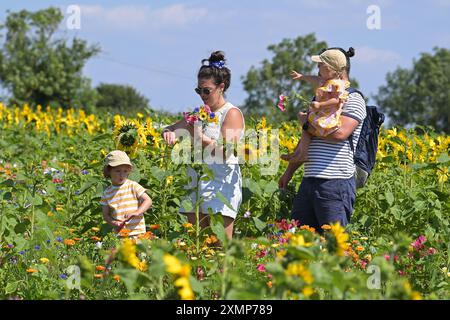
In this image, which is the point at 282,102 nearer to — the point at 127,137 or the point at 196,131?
the point at 196,131

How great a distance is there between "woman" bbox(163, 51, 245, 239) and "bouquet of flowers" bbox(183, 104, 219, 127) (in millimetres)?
143

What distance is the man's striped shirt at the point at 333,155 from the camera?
431 centimetres

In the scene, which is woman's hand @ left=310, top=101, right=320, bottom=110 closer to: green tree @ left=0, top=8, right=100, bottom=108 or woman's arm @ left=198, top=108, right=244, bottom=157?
woman's arm @ left=198, top=108, right=244, bottom=157

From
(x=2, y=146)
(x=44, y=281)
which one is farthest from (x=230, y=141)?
(x=2, y=146)

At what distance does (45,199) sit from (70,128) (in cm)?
699

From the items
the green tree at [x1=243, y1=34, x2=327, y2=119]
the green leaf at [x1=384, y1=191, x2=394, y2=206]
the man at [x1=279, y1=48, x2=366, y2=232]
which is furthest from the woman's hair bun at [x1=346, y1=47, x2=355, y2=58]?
the green tree at [x1=243, y1=34, x2=327, y2=119]

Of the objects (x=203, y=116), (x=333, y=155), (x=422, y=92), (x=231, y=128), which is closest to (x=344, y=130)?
(x=333, y=155)

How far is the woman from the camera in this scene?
4379 millimetres

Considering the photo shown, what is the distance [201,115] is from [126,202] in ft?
2.06

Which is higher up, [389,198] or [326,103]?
[326,103]

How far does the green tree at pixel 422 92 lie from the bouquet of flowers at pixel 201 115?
164 ft

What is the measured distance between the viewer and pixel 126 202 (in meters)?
4.33
